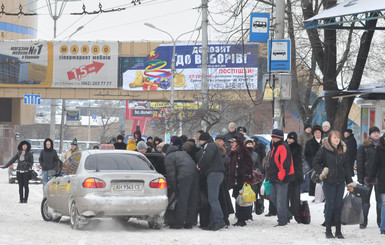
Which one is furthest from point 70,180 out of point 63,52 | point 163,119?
point 63,52

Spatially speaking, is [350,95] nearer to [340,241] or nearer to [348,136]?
[348,136]

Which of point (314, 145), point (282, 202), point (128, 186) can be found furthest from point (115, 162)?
point (314, 145)

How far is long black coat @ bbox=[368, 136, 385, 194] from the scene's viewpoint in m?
13.9

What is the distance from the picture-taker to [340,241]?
43.0 ft

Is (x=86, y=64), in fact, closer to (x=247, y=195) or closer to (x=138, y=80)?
(x=138, y=80)

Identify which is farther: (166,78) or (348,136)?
(166,78)

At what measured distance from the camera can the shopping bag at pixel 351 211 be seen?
13.6 metres

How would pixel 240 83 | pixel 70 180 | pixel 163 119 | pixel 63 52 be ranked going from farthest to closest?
1. pixel 63 52
2. pixel 240 83
3. pixel 163 119
4. pixel 70 180

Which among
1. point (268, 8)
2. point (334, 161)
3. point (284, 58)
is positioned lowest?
point (334, 161)

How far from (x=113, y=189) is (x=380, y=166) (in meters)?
4.29

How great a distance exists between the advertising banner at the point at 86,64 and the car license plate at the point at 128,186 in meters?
49.0

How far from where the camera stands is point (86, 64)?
2469 inches

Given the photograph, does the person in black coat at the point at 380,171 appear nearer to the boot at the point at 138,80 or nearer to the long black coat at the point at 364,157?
the long black coat at the point at 364,157

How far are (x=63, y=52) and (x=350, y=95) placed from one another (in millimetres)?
41867
